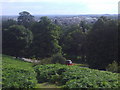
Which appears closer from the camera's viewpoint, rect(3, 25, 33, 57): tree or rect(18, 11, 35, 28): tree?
rect(3, 25, 33, 57): tree

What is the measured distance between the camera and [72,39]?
35719 millimetres

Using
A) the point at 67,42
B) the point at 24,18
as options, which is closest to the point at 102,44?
the point at 67,42

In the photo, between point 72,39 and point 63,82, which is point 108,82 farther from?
point 72,39

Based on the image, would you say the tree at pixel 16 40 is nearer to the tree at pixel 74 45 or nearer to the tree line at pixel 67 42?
the tree line at pixel 67 42

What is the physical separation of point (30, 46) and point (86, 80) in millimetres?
24515

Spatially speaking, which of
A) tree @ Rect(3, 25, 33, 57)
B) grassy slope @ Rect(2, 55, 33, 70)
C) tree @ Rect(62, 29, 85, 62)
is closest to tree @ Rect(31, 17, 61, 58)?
tree @ Rect(3, 25, 33, 57)

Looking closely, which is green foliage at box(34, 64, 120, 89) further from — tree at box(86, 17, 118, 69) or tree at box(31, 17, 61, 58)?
tree at box(31, 17, 61, 58)

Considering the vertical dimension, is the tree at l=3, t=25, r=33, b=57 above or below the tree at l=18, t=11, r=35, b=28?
below

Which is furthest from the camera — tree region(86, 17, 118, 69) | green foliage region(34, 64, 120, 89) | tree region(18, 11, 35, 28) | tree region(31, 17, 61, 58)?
tree region(18, 11, 35, 28)

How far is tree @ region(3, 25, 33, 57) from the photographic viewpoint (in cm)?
3322

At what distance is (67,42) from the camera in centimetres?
3612

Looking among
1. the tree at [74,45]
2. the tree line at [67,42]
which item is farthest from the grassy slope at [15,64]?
the tree at [74,45]

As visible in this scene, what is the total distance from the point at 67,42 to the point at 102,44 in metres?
9.86

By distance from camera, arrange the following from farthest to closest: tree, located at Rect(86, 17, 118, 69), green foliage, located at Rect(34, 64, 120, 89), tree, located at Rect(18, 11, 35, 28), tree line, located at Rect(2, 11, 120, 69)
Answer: tree, located at Rect(18, 11, 35, 28) → tree line, located at Rect(2, 11, 120, 69) → tree, located at Rect(86, 17, 118, 69) → green foliage, located at Rect(34, 64, 120, 89)
